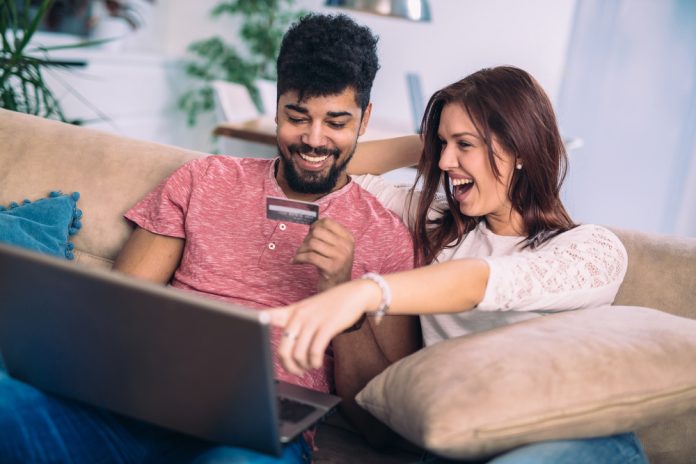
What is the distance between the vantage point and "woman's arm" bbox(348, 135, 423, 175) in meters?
1.88

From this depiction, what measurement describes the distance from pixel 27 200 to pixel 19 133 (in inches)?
8.4

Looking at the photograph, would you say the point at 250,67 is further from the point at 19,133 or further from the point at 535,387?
the point at 535,387

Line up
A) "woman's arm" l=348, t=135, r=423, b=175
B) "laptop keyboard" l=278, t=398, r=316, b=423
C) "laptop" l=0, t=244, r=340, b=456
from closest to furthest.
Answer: "laptop" l=0, t=244, r=340, b=456, "laptop keyboard" l=278, t=398, r=316, b=423, "woman's arm" l=348, t=135, r=423, b=175

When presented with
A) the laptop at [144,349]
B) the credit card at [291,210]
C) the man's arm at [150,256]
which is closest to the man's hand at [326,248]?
the credit card at [291,210]

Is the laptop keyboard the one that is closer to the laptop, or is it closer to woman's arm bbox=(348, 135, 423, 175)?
the laptop

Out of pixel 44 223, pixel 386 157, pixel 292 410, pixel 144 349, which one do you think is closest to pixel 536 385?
pixel 292 410

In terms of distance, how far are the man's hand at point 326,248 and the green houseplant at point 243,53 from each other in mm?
4567

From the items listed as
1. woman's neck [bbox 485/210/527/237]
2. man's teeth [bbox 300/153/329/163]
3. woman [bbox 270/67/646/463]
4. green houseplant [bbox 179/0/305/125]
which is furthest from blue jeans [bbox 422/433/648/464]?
green houseplant [bbox 179/0/305/125]

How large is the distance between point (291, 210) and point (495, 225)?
47 cm

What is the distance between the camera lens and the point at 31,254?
3.34 ft

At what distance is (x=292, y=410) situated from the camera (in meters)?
1.22

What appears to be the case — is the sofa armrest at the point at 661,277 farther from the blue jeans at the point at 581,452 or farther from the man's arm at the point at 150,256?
the man's arm at the point at 150,256

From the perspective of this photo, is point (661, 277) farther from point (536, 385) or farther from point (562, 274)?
point (536, 385)

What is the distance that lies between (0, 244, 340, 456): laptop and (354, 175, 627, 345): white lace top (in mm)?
376
